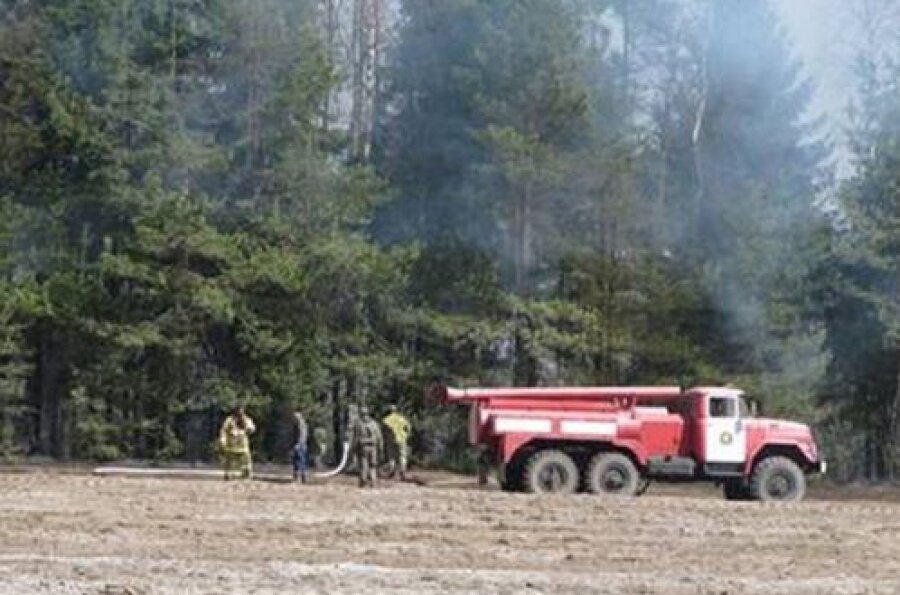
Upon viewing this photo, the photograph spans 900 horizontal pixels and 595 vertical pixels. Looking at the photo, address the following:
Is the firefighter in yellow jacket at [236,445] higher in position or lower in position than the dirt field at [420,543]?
higher

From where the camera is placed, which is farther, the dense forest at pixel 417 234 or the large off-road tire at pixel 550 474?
the dense forest at pixel 417 234

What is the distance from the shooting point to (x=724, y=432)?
28.5m

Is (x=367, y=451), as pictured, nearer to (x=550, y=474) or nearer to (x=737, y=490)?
(x=550, y=474)

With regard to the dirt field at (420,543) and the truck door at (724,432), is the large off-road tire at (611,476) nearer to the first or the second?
the dirt field at (420,543)

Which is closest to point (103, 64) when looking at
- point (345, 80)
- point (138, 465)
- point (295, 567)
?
point (345, 80)

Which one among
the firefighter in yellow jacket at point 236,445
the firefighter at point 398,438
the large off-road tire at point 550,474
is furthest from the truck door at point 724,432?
the firefighter in yellow jacket at point 236,445

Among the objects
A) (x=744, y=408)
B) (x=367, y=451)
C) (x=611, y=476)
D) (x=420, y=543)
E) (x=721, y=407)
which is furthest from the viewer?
(x=367, y=451)

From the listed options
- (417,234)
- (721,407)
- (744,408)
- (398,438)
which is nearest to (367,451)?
(398,438)

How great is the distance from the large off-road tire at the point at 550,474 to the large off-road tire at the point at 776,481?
2.87 metres

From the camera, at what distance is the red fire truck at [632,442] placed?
28.2 meters

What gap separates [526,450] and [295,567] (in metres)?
12.8

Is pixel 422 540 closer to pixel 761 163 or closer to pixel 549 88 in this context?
pixel 549 88

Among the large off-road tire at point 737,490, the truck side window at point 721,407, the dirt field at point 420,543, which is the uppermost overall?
the truck side window at point 721,407

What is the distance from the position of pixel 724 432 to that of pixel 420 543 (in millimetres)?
10739
